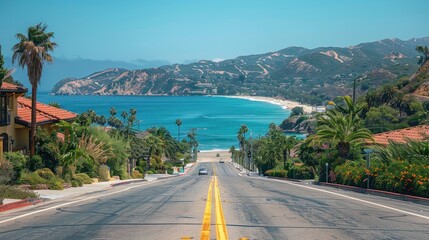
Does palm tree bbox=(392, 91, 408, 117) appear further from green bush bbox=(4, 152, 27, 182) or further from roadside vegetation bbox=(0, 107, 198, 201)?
green bush bbox=(4, 152, 27, 182)

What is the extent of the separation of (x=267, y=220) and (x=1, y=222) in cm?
717

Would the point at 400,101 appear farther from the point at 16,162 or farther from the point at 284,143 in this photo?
the point at 16,162

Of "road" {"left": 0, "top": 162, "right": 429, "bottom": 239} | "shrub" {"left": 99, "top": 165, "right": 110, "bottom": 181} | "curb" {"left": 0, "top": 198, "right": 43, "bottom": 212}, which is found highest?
"road" {"left": 0, "top": 162, "right": 429, "bottom": 239}

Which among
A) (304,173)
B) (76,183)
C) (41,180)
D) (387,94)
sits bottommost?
(304,173)

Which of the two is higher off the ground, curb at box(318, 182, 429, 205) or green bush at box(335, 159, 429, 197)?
green bush at box(335, 159, 429, 197)

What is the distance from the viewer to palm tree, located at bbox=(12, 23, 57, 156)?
31.5 m

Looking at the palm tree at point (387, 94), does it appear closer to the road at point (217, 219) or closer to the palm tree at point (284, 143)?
the palm tree at point (284, 143)

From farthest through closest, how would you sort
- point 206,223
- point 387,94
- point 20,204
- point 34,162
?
point 387,94 → point 34,162 → point 20,204 → point 206,223

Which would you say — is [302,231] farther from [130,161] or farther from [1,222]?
[130,161]

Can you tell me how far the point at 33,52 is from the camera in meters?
31.5

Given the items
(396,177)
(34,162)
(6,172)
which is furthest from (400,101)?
(6,172)

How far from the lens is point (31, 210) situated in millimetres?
17219

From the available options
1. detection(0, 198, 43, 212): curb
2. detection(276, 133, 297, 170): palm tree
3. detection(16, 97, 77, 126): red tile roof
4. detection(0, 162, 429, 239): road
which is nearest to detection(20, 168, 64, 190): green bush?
detection(0, 198, 43, 212): curb

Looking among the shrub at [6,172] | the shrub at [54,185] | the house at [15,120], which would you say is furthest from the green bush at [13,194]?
the house at [15,120]
